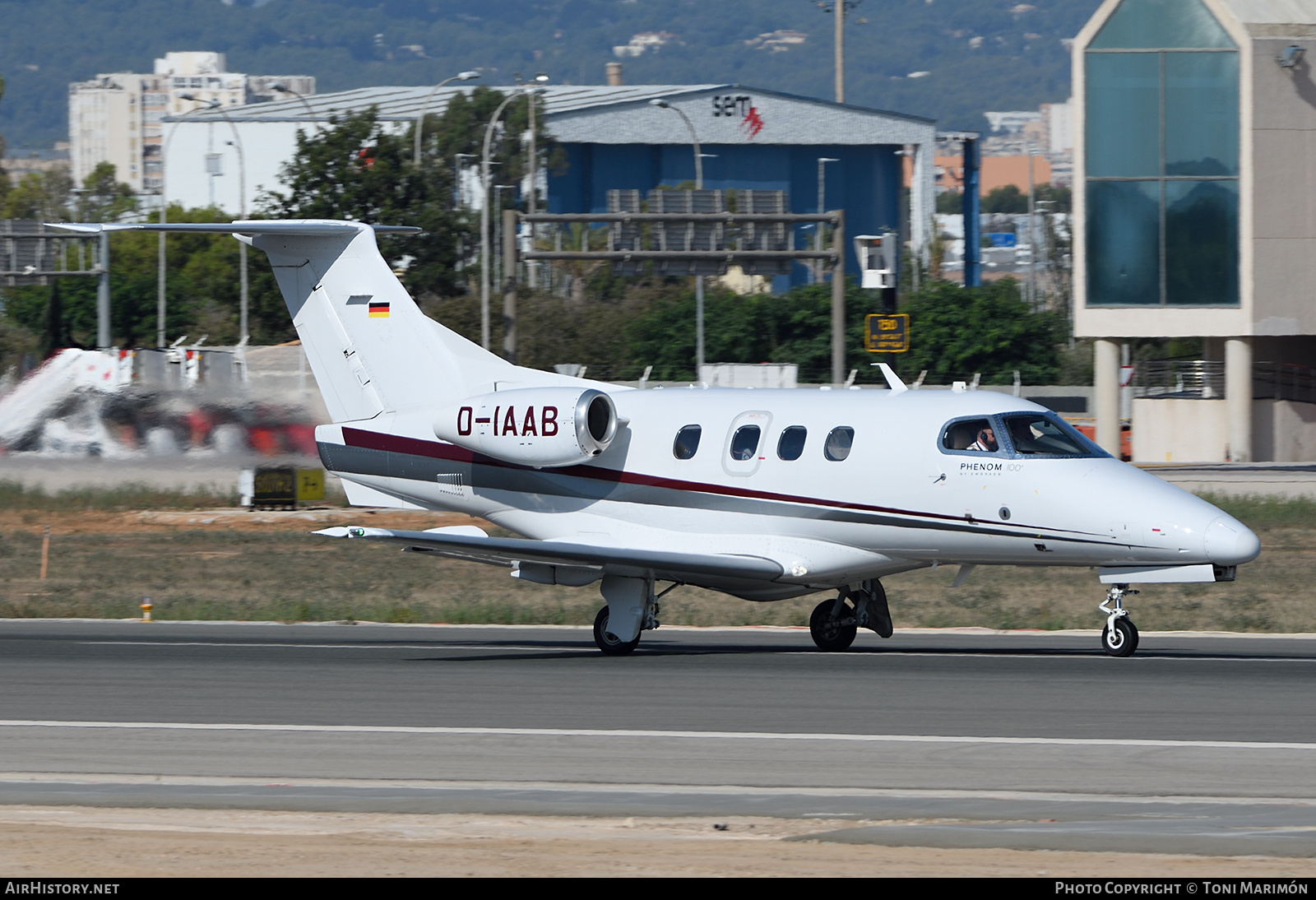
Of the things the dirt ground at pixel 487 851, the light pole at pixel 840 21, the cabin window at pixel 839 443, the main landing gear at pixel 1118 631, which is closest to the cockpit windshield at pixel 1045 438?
the main landing gear at pixel 1118 631

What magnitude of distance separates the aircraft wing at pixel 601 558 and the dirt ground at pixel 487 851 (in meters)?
7.71

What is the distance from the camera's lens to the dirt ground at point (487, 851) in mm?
9633

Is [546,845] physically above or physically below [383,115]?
below

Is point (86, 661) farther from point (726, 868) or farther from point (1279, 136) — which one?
point (1279, 136)

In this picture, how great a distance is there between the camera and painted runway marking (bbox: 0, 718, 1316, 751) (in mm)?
13766

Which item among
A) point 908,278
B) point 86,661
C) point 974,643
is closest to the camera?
point 86,661

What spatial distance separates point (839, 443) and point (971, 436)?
148cm

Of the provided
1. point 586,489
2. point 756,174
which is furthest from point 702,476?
point 756,174

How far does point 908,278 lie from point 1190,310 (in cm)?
5525

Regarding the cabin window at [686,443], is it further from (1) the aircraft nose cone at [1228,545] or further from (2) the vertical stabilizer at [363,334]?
(1) the aircraft nose cone at [1228,545]

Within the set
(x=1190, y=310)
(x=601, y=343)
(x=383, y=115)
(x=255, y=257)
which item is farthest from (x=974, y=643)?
(x=383, y=115)

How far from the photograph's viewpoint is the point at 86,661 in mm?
19422

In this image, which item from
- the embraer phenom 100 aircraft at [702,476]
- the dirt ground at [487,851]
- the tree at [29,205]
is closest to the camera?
the dirt ground at [487,851]

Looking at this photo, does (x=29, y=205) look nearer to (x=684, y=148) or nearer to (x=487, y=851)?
(x=684, y=148)
